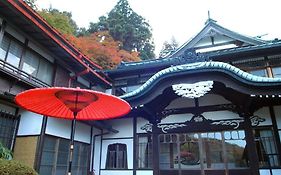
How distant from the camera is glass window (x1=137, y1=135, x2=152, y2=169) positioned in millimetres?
10637

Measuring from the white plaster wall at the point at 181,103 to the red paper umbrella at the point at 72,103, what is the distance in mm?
6191

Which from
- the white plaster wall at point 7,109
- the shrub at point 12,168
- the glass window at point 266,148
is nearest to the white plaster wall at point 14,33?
the white plaster wall at point 7,109

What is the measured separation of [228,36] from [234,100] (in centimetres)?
521

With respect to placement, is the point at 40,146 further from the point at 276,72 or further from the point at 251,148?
the point at 276,72

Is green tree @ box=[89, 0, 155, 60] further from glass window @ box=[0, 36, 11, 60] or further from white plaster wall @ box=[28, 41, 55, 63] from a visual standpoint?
glass window @ box=[0, 36, 11, 60]

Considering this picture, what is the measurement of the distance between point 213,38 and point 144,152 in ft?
25.8

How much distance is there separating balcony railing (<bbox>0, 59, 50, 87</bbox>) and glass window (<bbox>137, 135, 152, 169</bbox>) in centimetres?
491

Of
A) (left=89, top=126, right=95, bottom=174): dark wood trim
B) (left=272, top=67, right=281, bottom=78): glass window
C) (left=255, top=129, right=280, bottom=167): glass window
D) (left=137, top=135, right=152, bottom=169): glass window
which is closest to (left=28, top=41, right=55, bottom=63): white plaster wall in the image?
(left=89, top=126, right=95, bottom=174): dark wood trim

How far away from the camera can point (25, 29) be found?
342 inches

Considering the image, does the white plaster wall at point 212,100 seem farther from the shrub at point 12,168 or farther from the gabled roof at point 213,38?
the shrub at point 12,168

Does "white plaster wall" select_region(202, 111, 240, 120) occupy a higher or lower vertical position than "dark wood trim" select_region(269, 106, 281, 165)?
higher

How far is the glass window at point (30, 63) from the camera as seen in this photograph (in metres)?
9.06

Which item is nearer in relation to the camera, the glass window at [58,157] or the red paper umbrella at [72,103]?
the red paper umbrella at [72,103]

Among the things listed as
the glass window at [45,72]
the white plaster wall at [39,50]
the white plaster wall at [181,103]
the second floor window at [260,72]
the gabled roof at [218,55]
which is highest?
the gabled roof at [218,55]
